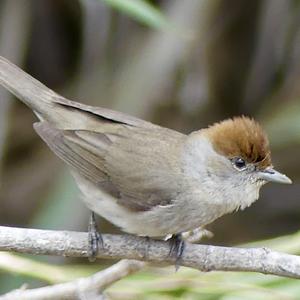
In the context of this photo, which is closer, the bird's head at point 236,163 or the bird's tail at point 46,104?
the bird's head at point 236,163

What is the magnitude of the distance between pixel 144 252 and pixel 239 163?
617 mm

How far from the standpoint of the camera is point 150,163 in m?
3.85

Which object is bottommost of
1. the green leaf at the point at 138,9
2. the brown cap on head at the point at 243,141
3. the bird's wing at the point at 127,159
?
the bird's wing at the point at 127,159

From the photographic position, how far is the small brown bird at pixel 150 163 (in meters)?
3.68

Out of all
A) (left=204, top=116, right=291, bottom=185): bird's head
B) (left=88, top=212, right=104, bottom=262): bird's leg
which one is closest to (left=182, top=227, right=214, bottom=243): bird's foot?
(left=204, top=116, right=291, bottom=185): bird's head

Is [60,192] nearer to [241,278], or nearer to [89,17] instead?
[89,17]

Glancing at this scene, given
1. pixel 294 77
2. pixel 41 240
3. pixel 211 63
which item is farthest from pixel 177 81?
pixel 41 240

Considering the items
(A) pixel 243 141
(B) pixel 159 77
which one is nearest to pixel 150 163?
(A) pixel 243 141

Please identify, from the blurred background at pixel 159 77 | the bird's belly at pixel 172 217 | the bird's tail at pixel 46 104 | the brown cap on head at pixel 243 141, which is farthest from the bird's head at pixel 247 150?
the blurred background at pixel 159 77

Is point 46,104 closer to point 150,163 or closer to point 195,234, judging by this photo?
point 150,163

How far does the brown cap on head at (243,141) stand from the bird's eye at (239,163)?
1cm

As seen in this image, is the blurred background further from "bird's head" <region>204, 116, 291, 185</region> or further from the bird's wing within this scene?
"bird's head" <region>204, 116, 291, 185</region>

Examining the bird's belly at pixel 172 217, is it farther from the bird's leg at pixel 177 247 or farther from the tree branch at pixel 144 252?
the tree branch at pixel 144 252

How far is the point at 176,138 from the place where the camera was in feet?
13.1
